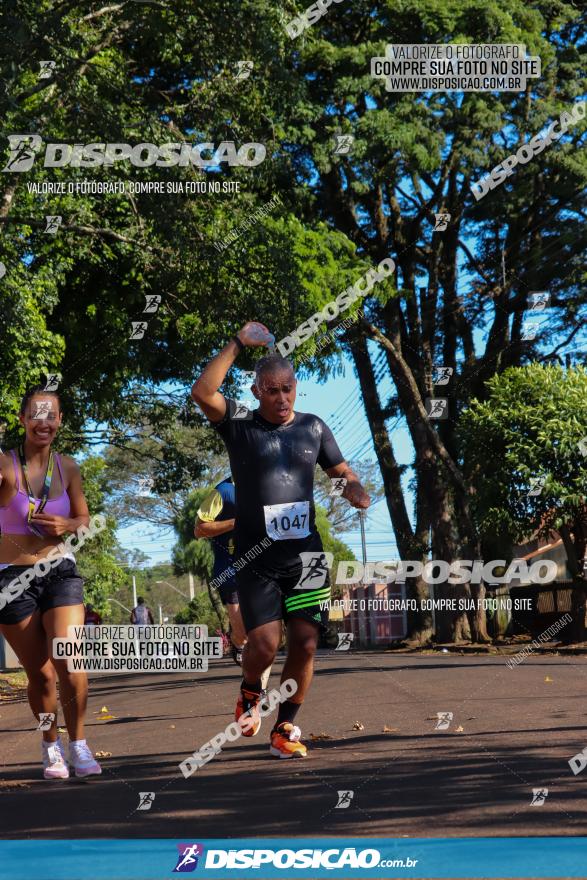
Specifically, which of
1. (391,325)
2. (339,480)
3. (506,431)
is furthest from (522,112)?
(339,480)

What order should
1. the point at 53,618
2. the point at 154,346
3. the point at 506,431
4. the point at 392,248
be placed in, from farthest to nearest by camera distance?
the point at 392,248, the point at 154,346, the point at 506,431, the point at 53,618

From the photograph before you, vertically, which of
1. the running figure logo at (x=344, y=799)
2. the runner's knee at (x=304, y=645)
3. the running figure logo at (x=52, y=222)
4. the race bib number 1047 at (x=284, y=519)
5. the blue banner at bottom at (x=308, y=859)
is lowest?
the running figure logo at (x=344, y=799)

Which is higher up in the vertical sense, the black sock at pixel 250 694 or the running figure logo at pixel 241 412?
the running figure logo at pixel 241 412

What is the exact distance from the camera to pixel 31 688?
625cm

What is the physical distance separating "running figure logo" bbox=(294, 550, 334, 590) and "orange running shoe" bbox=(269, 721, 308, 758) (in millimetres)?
755

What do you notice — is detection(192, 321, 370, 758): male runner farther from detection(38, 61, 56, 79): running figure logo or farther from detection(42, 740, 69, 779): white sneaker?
detection(38, 61, 56, 79): running figure logo

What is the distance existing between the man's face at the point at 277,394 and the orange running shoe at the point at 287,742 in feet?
5.24

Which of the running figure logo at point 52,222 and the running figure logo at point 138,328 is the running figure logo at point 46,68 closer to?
the running figure logo at point 52,222

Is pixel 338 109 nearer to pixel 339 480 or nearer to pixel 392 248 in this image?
pixel 392 248

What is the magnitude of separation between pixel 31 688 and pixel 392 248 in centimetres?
2274

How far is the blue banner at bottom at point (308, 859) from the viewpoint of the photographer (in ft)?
12.2

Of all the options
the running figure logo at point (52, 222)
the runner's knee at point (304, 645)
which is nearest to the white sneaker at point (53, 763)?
the runner's knee at point (304, 645)

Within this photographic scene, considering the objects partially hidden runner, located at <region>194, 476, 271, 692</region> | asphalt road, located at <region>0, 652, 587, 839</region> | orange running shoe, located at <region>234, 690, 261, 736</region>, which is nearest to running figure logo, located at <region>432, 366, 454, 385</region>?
asphalt road, located at <region>0, 652, 587, 839</region>

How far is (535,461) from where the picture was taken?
2069 centimetres
